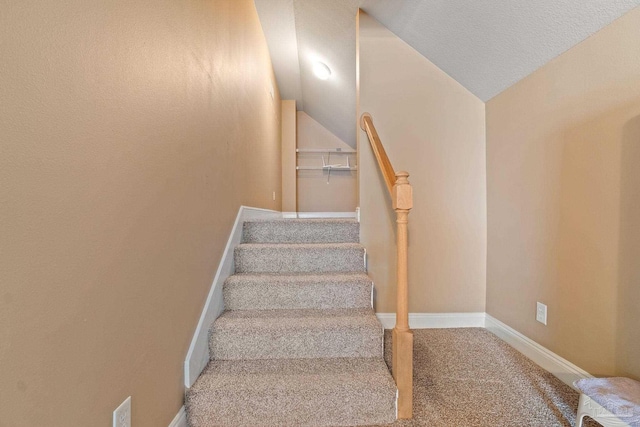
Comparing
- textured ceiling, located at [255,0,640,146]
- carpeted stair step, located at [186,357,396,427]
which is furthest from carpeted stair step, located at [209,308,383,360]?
textured ceiling, located at [255,0,640,146]

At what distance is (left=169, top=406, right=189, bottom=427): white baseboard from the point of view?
1.13m

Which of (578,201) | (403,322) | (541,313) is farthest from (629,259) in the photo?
(403,322)

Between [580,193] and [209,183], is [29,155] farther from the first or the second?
[580,193]

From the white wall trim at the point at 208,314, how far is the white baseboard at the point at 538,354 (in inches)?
71.4

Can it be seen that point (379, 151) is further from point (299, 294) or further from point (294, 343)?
point (294, 343)

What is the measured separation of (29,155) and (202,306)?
1.02m

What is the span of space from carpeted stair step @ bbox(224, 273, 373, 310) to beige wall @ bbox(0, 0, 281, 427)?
29cm

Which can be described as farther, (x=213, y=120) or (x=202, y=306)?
(x=213, y=120)

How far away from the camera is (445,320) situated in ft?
7.06

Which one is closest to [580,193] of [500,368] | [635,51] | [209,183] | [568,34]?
[635,51]

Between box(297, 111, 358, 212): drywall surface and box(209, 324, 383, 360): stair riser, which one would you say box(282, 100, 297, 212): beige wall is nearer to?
box(297, 111, 358, 212): drywall surface

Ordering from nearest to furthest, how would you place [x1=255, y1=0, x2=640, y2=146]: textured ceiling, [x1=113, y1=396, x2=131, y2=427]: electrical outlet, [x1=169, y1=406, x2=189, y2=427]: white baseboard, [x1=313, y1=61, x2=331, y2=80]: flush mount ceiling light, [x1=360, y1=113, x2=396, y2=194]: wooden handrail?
[x1=113, y1=396, x2=131, y2=427]: electrical outlet < [x1=169, y1=406, x2=189, y2=427]: white baseboard < [x1=255, y1=0, x2=640, y2=146]: textured ceiling < [x1=360, y1=113, x2=396, y2=194]: wooden handrail < [x1=313, y1=61, x2=331, y2=80]: flush mount ceiling light

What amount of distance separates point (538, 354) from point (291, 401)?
4.74 feet

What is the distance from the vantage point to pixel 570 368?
4.82 feet
